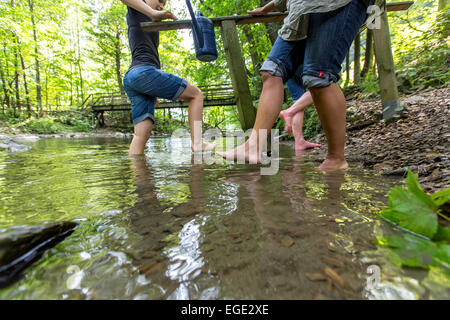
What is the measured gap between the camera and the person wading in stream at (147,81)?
2594 millimetres

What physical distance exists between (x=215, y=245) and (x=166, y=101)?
59.0 feet

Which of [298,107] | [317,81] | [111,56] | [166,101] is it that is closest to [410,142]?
[317,81]

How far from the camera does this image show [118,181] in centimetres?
141

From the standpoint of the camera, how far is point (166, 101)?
56.9 ft

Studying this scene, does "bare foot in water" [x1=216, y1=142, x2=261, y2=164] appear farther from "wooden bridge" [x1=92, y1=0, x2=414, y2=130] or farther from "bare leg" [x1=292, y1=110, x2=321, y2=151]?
"bare leg" [x1=292, y1=110, x2=321, y2=151]

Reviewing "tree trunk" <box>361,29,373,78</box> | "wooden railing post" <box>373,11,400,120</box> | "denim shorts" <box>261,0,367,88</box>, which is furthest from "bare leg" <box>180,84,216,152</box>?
"tree trunk" <box>361,29,373,78</box>

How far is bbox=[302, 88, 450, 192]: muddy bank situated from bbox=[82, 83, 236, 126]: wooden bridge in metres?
12.7

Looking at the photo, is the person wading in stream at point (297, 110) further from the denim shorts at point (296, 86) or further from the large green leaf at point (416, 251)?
the large green leaf at point (416, 251)

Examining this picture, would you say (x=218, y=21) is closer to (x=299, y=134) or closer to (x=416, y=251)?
(x=299, y=134)

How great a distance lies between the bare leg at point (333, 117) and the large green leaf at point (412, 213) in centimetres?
102

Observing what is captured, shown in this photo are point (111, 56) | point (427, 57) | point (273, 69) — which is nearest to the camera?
point (273, 69)

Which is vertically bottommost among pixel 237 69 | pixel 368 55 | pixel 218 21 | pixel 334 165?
pixel 334 165

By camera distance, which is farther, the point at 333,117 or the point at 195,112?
the point at 195,112

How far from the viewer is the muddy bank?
48.3 inches
